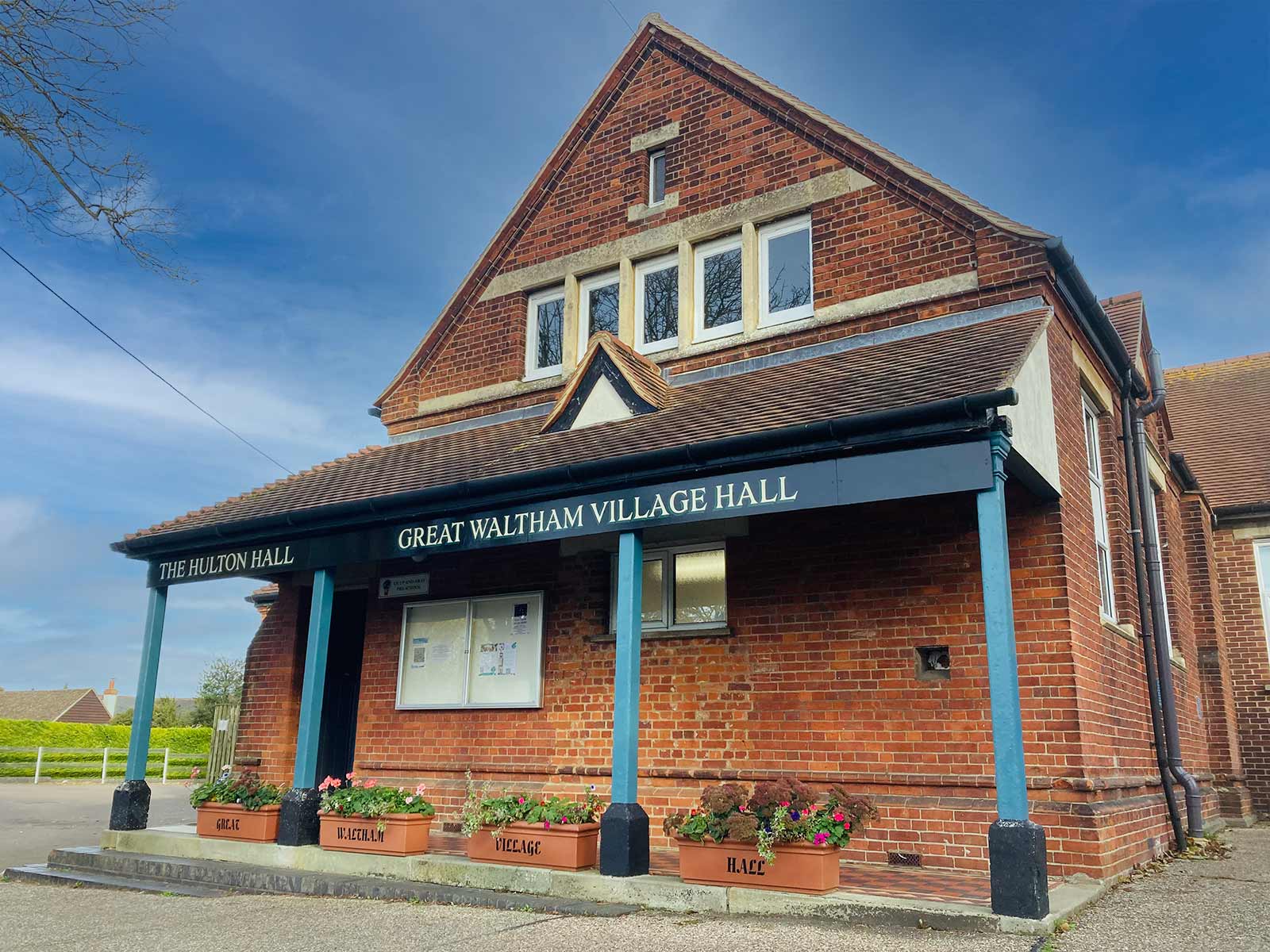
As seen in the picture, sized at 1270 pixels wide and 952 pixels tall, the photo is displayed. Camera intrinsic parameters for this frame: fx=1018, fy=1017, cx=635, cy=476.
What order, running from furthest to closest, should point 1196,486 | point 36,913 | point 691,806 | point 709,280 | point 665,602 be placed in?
point 1196,486 < point 709,280 < point 665,602 < point 691,806 < point 36,913

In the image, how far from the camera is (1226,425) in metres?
17.7

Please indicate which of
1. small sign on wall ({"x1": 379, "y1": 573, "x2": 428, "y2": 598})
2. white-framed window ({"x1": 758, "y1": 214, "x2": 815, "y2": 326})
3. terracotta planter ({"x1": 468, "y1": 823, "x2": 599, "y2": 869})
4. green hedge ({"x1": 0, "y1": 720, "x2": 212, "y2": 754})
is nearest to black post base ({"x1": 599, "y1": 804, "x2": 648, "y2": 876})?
terracotta planter ({"x1": 468, "y1": 823, "x2": 599, "y2": 869})

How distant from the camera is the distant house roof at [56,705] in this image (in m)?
64.1

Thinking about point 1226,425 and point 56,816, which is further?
point 1226,425

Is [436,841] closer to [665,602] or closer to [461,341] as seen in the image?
[665,602]

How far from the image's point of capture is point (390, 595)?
39.7ft

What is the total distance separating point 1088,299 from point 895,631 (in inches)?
153

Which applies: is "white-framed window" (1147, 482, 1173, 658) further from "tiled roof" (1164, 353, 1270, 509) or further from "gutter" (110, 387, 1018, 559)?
"gutter" (110, 387, 1018, 559)

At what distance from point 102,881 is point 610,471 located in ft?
19.1

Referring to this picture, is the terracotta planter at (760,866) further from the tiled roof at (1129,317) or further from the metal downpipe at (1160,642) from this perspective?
the tiled roof at (1129,317)

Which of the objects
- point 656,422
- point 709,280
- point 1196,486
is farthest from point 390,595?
point 1196,486

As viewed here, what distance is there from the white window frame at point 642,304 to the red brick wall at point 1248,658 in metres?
9.52

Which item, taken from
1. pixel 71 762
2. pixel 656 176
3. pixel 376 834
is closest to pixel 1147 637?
pixel 656 176

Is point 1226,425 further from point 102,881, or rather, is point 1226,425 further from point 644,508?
point 102,881
